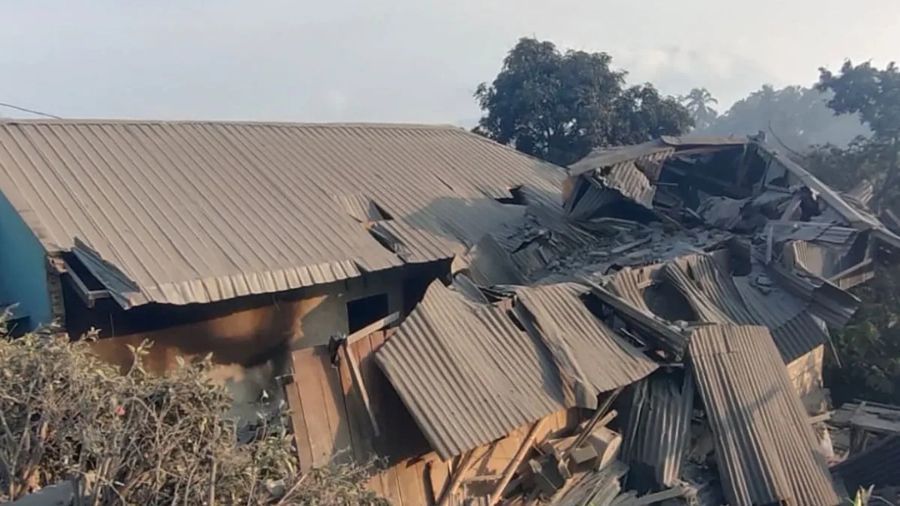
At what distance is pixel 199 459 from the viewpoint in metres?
4.34

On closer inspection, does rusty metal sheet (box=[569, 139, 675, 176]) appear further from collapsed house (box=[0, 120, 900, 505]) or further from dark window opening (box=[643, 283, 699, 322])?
dark window opening (box=[643, 283, 699, 322])

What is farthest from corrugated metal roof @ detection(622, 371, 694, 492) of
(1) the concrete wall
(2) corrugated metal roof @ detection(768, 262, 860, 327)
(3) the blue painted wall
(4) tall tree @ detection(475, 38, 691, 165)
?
(4) tall tree @ detection(475, 38, 691, 165)

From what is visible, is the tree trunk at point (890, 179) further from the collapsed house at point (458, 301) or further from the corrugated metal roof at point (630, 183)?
the corrugated metal roof at point (630, 183)

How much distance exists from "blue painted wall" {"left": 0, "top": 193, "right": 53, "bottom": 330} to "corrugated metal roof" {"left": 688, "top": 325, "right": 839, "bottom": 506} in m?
7.66

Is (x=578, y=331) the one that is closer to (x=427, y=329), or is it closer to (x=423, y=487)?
(x=427, y=329)

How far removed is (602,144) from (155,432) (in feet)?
59.4

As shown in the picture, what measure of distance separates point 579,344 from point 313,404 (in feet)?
10.4

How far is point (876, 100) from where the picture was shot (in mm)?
17906

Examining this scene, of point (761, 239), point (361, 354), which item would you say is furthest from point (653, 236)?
point (361, 354)

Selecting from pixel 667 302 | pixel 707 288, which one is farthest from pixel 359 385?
pixel 707 288

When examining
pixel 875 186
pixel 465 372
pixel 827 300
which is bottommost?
pixel 465 372

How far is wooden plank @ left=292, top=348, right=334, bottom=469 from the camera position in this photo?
6.15 meters

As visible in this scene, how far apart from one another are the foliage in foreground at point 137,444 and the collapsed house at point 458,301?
143 centimetres

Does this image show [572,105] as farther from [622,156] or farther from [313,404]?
[313,404]
